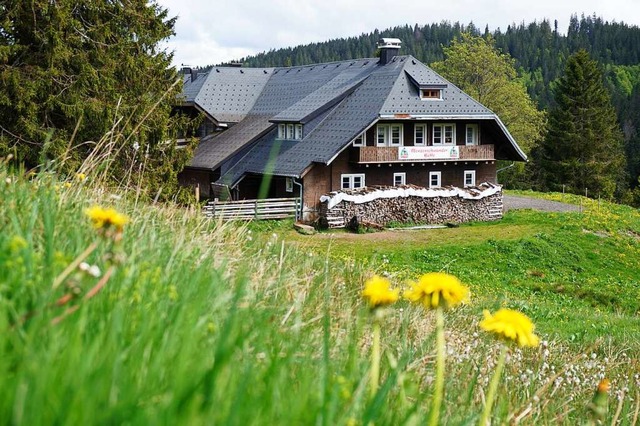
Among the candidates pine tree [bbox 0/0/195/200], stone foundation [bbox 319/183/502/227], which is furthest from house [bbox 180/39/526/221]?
pine tree [bbox 0/0/195/200]

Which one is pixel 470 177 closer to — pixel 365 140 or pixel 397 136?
pixel 397 136

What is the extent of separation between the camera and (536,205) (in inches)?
1667

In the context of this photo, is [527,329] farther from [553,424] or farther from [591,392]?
[591,392]

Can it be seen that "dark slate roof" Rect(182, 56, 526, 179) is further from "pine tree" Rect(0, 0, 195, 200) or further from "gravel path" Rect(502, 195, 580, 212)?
"pine tree" Rect(0, 0, 195, 200)

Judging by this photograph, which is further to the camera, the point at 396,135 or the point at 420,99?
the point at 420,99

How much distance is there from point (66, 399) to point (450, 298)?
1.25 metres

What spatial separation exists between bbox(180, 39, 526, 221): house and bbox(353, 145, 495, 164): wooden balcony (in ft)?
0.13

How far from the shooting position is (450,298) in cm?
265

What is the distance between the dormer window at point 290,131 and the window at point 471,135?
720 cm

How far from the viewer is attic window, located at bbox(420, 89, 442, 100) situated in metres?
37.6

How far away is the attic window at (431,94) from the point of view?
37.6 meters

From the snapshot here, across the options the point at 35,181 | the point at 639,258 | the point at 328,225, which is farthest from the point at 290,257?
the point at 328,225

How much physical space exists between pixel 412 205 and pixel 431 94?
521 centimetres

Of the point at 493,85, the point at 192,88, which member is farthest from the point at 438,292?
the point at 493,85
